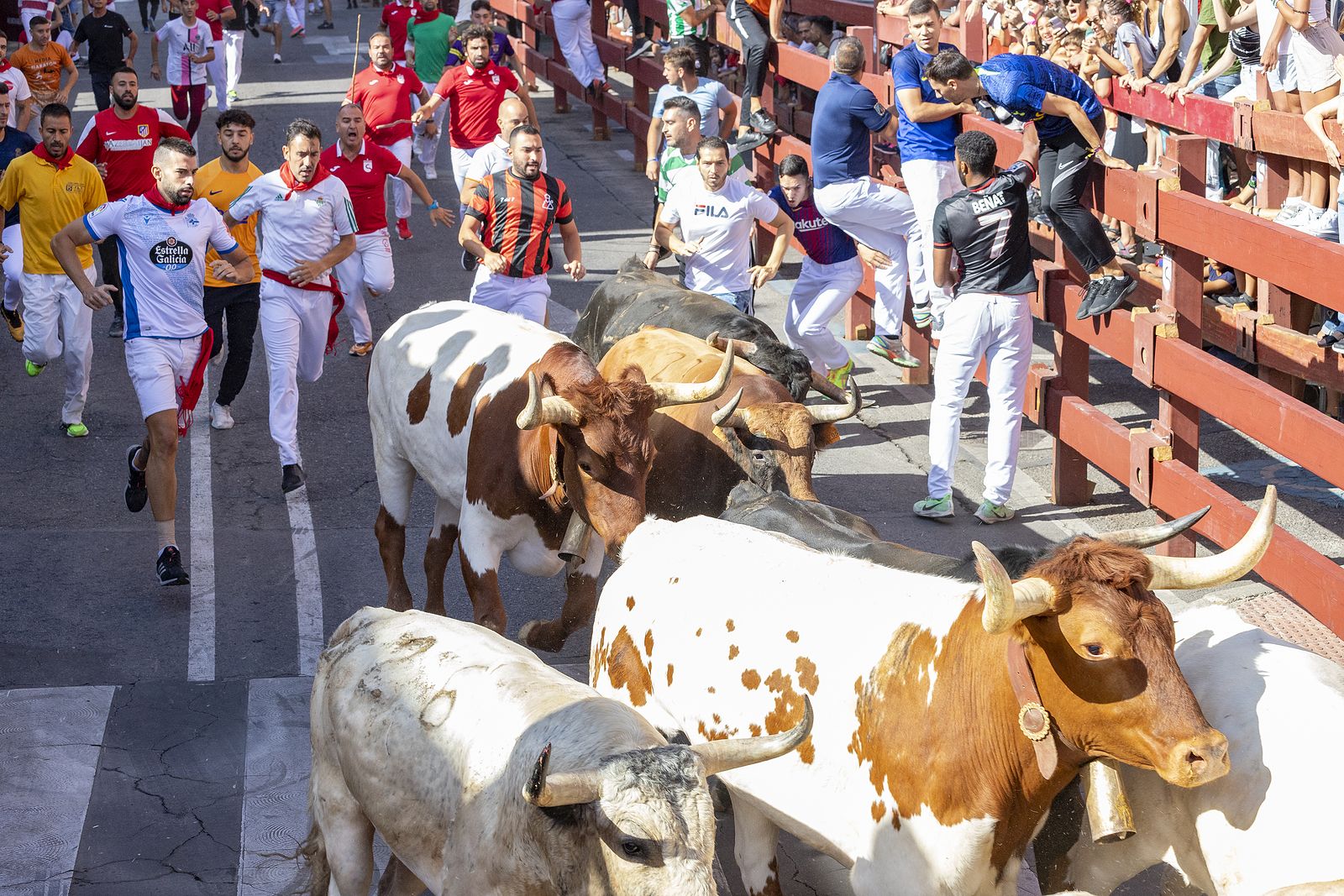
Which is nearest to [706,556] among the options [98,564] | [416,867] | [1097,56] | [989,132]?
[416,867]

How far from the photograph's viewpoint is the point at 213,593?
8.20 m

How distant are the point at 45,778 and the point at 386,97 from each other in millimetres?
9227

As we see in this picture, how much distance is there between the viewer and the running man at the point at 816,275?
1090 centimetres

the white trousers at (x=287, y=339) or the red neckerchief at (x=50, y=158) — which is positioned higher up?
the red neckerchief at (x=50, y=158)

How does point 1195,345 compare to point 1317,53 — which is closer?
point 1195,345

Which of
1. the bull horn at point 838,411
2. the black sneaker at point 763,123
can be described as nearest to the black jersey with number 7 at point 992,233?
the bull horn at point 838,411

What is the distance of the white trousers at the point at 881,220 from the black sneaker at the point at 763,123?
8.33 ft

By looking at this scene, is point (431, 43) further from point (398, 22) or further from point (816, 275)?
point (816, 275)

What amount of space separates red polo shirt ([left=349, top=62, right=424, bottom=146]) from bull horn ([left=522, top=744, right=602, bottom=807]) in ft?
37.5

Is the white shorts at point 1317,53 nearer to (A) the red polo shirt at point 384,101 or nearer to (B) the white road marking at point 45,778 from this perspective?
(B) the white road marking at point 45,778

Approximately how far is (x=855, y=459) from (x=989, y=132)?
2.29 metres

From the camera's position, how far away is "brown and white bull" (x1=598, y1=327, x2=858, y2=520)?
7.24 metres

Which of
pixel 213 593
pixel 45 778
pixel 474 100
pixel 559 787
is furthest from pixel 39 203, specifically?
pixel 559 787

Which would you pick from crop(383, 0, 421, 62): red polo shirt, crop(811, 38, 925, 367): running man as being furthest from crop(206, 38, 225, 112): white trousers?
crop(811, 38, 925, 367): running man
